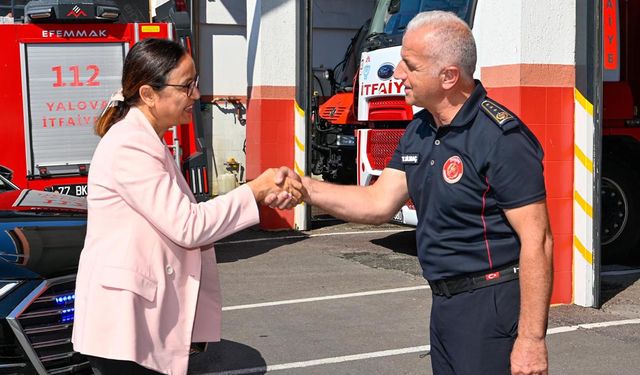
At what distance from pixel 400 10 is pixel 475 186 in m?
7.18

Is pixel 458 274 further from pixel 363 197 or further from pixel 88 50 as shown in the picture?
pixel 88 50

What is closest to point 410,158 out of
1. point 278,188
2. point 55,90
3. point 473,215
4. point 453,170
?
point 453,170

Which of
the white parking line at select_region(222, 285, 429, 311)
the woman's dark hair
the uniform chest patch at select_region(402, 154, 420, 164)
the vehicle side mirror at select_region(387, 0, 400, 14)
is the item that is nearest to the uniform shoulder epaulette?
the uniform chest patch at select_region(402, 154, 420, 164)

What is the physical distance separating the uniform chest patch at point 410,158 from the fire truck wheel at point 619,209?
6556 millimetres

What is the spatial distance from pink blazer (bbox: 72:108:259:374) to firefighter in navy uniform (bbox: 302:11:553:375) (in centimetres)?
79

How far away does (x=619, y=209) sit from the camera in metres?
9.66

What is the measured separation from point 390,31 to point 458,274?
7091 mm

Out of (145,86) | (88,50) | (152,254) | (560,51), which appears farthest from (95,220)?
(88,50)

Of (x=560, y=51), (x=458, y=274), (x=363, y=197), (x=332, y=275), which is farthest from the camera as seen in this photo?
(x=332, y=275)

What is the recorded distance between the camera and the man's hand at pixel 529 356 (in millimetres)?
3088

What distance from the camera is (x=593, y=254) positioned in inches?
305

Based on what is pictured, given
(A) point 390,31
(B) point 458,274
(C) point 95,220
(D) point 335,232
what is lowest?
(D) point 335,232

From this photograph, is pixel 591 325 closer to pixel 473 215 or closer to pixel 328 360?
pixel 328 360

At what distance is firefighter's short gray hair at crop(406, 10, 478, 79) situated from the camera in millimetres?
3273
